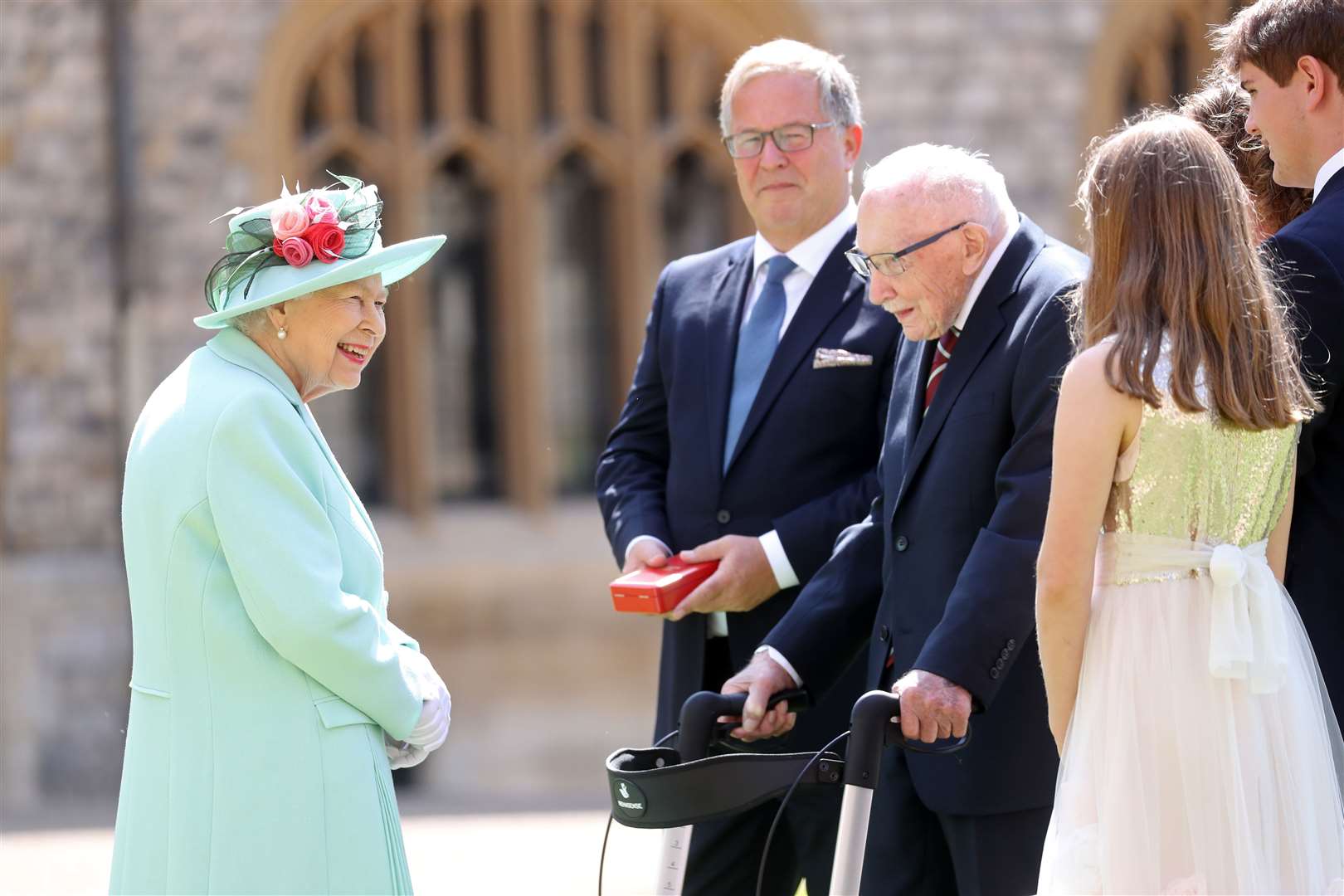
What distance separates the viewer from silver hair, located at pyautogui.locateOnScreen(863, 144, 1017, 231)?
3.11 m

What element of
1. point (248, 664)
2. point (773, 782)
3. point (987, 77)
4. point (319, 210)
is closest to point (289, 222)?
point (319, 210)

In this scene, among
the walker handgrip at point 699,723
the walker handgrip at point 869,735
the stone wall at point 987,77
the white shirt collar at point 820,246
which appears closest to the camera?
the walker handgrip at point 869,735

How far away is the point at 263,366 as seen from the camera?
2.83 m

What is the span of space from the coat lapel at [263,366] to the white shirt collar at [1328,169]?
1.78 meters

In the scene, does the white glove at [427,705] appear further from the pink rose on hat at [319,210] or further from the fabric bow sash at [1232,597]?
the fabric bow sash at [1232,597]

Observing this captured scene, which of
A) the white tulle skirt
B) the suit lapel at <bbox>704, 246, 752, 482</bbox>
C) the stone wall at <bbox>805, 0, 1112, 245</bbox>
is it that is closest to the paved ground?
the suit lapel at <bbox>704, 246, 752, 482</bbox>

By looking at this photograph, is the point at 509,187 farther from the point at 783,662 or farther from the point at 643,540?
the point at 783,662

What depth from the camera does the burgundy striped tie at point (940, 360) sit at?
10.6 feet

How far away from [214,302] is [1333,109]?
1.97 m

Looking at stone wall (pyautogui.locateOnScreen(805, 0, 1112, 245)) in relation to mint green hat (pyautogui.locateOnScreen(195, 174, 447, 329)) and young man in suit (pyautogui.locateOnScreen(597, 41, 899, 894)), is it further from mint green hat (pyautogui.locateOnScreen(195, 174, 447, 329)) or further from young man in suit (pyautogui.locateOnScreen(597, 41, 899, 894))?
mint green hat (pyautogui.locateOnScreen(195, 174, 447, 329))

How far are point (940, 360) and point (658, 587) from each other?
0.71 meters

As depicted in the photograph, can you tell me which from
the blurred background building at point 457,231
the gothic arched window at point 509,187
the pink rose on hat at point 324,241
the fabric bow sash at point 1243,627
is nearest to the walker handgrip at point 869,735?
the fabric bow sash at point 1243,627

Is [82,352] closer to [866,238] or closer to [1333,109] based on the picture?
[866,238]

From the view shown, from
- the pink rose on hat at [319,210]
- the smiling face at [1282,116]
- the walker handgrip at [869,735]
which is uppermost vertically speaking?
the smiling face at [1282,116]
